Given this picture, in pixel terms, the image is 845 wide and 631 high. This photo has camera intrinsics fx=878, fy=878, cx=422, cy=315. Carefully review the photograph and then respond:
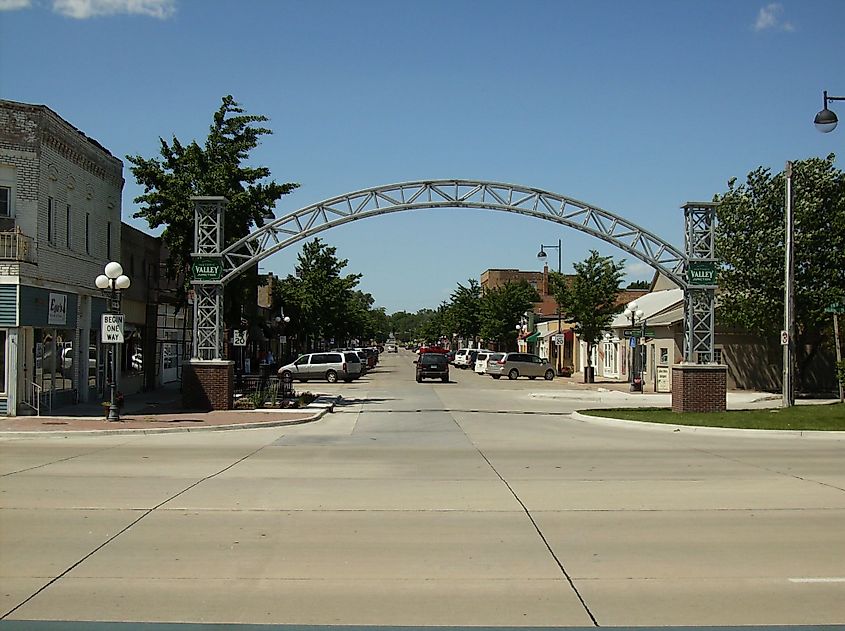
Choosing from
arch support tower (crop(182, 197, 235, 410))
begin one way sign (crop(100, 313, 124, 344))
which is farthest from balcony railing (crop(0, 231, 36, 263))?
arch support tower (crop(182, 197, 235, 410))

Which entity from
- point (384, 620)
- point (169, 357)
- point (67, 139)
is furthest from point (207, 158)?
point (384, 620)

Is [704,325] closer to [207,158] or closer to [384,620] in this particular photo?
[207,158]

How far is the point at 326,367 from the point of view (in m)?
50.3

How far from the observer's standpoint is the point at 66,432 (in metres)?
19.5

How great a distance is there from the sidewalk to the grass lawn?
9.32m

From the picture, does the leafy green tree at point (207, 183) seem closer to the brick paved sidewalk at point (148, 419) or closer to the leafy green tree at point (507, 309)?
the brick paved sidewalk at point (148, 419)

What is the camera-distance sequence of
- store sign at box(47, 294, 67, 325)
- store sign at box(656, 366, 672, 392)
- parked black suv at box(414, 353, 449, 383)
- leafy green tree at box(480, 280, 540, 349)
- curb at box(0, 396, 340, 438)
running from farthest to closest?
1. leafy green tree at box(480, 280, 540, 349)
2. parked black suv at box(414, 353, 449, 383)
3. store sign at box(656, 366, 672, 392)
4. store sign at box(47, 294, 67, 325)
5. curb at box(0, 396, 340, 438)

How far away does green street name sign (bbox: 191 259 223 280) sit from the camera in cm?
2678

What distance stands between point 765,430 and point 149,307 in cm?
2398

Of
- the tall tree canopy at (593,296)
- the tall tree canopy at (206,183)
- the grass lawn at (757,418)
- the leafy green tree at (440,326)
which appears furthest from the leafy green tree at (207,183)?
the leafy green tree at (440,326)

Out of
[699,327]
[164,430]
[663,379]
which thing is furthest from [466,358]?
A: [164,430]

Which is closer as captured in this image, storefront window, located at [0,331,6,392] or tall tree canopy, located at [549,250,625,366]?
storefront window, located at [0,331,6,392]

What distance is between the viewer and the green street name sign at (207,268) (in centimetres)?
2678

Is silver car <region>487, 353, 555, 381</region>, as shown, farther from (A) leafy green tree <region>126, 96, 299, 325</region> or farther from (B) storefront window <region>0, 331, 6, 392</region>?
(B) storefront window <region>0, 331, 6, 392</region>
